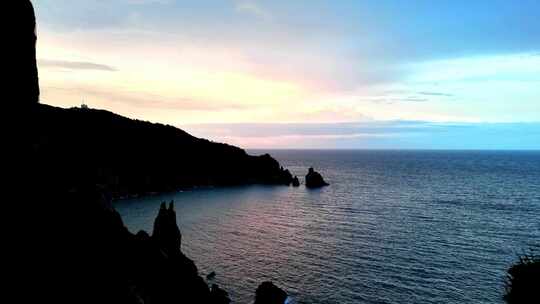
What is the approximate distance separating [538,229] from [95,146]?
466 feet

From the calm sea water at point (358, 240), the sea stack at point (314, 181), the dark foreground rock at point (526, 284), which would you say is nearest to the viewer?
the dark foreground rock at point (526, 284)

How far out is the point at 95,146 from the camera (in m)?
154

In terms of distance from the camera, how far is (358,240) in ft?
257

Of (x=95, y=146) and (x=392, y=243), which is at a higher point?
(x=95, y=146)

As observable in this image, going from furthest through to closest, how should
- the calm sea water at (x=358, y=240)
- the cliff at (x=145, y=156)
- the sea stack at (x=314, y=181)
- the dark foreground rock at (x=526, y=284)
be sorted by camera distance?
the sea stack at (x=314, y=181) → the cliff at (x=145, y=156) → the calm sea water at (x=358, y=240) → the dark foreground rock at (x=526, y=284)

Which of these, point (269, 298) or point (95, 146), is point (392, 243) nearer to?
point (269, 298)

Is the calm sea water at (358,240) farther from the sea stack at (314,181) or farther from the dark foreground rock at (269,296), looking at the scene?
the sea stack at (314,181)

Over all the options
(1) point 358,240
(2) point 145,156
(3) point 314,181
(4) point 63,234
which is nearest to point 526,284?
(4) point 63,234

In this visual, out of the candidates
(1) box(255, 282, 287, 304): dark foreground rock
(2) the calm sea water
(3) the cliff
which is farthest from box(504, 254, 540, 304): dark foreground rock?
(3) the cliff

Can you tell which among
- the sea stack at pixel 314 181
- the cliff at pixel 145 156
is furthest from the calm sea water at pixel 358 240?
the sea stack at pixel 314 181

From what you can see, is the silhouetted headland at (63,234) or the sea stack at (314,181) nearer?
the silhouetted headland at (63,234)

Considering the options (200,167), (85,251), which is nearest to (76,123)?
(200,167)

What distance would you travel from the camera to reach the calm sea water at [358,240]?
177 feet

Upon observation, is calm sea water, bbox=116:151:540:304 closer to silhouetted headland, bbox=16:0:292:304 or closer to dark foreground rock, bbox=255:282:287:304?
dark foreground rock, bbox=255:282:287:304
